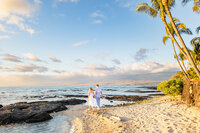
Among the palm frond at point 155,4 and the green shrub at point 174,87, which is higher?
the palm frond at point 155,4

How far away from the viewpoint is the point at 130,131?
21.5 feet

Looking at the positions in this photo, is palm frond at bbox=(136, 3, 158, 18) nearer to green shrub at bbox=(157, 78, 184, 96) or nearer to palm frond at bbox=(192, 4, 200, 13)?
palm frond at bbox=(192, 4, 200, 13)

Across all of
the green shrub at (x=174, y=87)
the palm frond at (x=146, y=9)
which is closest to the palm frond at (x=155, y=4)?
the palm frond at (x=146, y=9)

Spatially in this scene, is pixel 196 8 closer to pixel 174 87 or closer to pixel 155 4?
pixel 155 4

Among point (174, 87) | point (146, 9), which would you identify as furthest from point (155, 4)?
point (174, 87)

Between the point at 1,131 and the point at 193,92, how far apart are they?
14.0 metres

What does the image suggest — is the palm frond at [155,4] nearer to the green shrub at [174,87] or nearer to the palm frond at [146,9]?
the palm frond at [146,9]

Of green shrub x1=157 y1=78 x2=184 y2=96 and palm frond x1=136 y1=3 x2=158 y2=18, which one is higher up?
palm frond x1=136 y1=3 x2=158 y2=18

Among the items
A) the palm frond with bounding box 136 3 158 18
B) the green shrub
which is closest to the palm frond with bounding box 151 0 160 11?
the palm frond with bounding box 136 3 158 18

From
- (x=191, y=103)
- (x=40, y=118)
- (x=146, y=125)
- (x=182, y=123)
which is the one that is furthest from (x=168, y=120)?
(x=40, y=118)

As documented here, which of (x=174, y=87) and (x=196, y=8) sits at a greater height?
(x=196, y=8)

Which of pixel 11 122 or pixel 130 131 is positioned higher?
pixel 130 131

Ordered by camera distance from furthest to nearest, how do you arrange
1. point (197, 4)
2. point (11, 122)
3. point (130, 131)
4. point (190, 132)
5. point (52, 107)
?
1. point (52, 107)
2. point (197, 4)
3. point (11, 122)
4. point (130, 131)
5. point (190, 132)

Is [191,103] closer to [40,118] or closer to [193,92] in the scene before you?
[193,92]
